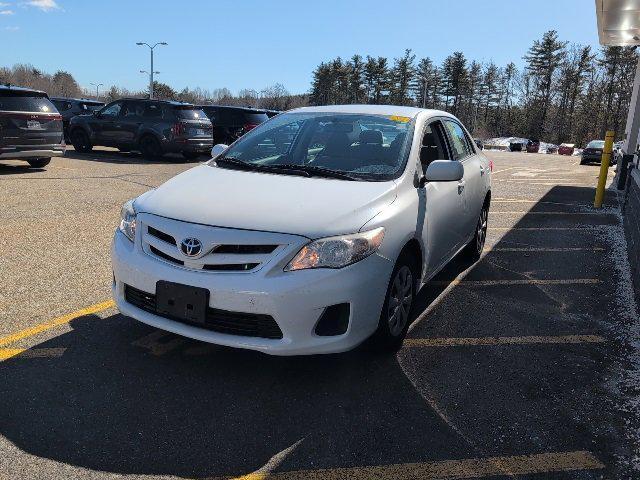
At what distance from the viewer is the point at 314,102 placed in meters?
90.8

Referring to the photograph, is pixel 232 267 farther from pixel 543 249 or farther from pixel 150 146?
pixel 150 146

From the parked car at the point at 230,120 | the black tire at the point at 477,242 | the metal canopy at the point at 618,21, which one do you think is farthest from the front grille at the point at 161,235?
the parked car at the point at 230,120

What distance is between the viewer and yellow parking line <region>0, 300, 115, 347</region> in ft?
11.8

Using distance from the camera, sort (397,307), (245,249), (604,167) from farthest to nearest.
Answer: (604,167) < (397,307) < (245,249)

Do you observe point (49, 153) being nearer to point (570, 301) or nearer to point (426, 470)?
point (570, 301)

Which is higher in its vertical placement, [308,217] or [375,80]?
[375,80]

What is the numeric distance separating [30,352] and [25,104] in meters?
9.37

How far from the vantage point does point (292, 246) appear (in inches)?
115

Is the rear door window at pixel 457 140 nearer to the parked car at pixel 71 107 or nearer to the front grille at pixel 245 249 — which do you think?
the front grille at pixel 245 249

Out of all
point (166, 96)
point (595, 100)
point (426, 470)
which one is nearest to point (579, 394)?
point (426, 470)

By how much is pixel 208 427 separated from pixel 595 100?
271ft

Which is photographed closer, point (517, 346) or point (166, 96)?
point (517, 346)

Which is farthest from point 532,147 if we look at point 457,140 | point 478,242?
point 457,140

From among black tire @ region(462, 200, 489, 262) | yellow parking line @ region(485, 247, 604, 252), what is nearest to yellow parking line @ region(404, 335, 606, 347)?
black tire @ region(462, 200, 489, 262)
